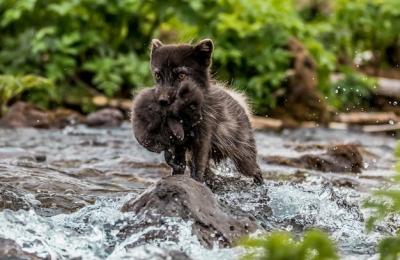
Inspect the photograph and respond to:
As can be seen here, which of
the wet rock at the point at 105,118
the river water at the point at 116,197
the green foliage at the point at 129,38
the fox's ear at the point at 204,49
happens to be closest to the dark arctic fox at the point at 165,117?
the fox's ear at the point at 204,49

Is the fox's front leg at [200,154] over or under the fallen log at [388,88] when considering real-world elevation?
over

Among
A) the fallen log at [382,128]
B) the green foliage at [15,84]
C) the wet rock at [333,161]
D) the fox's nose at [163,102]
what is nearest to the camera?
the fox's nose at [163,102]

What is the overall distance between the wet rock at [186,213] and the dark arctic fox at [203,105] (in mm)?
570

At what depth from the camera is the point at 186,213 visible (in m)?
5.93

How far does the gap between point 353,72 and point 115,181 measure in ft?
32.0

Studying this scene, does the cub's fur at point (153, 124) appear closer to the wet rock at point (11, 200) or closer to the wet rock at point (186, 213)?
the wet rock at point (186, 213)

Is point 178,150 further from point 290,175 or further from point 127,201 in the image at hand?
point 290,175

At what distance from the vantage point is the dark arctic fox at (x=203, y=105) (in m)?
A: 6.46

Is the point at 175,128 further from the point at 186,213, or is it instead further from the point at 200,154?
the point at 186,213

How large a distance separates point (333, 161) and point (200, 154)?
13.9 feet

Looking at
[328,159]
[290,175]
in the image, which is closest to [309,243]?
[290,175]

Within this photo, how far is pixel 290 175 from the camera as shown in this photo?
9977 mm

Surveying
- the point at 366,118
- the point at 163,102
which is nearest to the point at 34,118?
the point at 366,118

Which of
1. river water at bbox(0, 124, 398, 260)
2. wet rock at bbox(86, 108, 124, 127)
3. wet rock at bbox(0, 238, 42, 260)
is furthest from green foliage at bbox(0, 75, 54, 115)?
wet rock at bbox(0, 238, 42, 260)
